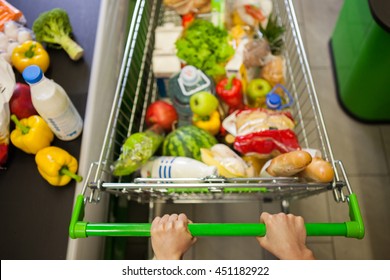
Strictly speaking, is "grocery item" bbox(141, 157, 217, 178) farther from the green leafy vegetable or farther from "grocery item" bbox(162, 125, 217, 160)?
the green leafy vegetable

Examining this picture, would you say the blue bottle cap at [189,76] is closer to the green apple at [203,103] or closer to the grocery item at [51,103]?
the green apple at [203,103]

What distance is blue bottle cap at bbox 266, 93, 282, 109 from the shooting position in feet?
3.09

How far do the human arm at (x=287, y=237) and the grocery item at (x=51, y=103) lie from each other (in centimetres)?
50

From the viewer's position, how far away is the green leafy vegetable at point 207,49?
1.02 m

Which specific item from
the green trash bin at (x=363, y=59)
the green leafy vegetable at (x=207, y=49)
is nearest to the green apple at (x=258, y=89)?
the green leafy vegetable at (x=207, y=49)

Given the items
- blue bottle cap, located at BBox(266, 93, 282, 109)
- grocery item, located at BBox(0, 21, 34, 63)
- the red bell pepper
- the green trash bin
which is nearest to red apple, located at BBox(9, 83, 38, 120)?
grocery item, located at BBox(0, 21, 34, 63)

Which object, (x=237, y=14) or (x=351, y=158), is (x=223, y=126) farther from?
(x=351, y=158)

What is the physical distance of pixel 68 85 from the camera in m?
0.89

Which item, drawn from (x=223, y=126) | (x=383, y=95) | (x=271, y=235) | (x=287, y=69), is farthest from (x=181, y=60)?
(x=383, y=95)

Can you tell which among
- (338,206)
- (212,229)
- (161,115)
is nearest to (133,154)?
(161,115)

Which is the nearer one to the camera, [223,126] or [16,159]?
[16,159]

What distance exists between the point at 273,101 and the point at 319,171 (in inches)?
12.6
